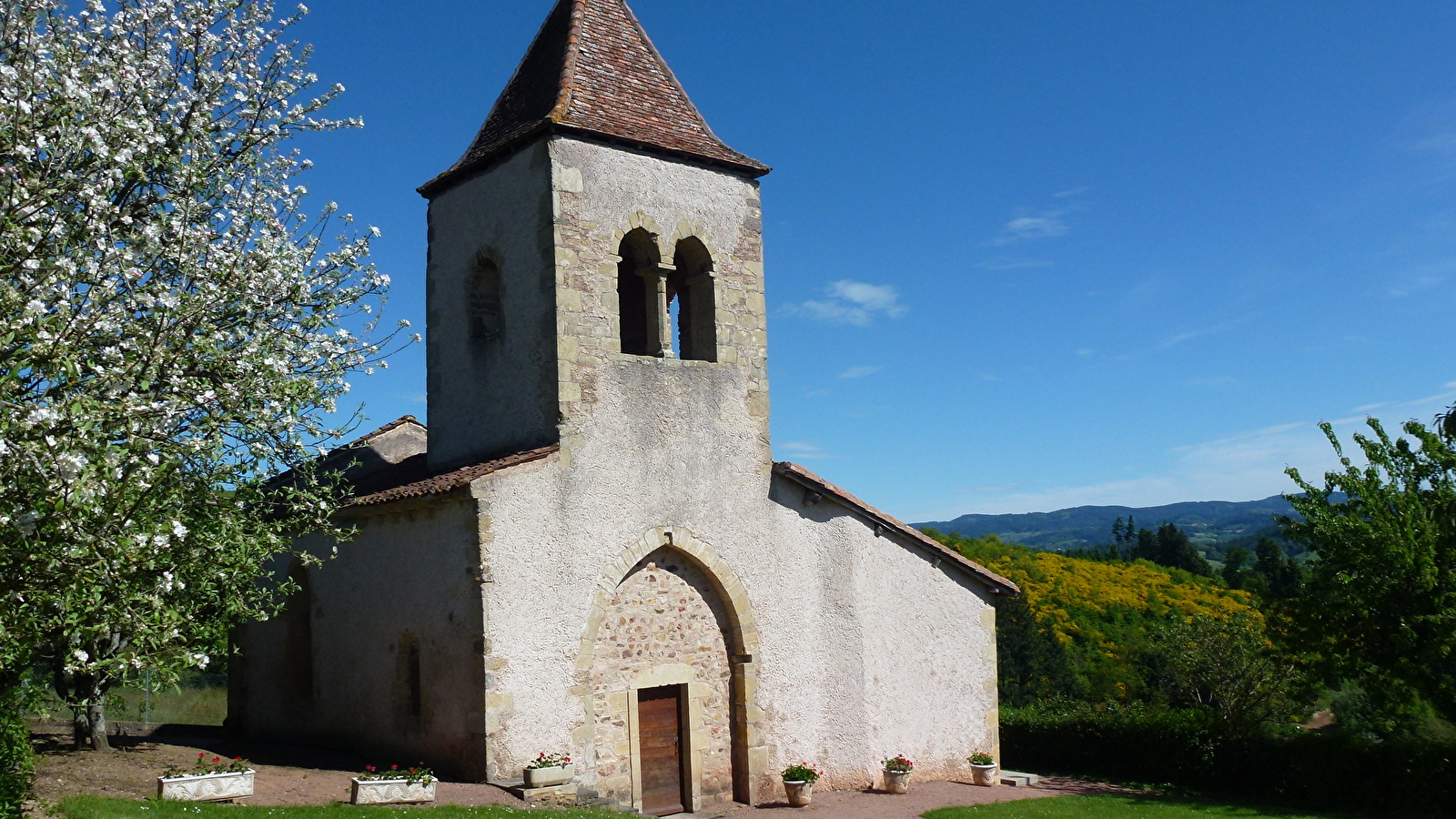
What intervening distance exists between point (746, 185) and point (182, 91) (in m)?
8.65

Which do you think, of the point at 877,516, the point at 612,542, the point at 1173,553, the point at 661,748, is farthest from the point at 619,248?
the point at 1173,553

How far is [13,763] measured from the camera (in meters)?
9.98

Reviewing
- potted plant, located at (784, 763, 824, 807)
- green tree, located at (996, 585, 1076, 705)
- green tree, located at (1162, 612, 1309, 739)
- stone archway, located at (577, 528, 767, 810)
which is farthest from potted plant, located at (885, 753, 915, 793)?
green tree, located at (996, 585, 1076, 705)

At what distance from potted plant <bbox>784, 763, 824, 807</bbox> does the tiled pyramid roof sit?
8.82 m

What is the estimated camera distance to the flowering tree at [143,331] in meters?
7.09

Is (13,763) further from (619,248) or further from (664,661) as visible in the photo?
(619,248)

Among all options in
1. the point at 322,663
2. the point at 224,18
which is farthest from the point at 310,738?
the point at 224,18

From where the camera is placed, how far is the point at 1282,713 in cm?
2230

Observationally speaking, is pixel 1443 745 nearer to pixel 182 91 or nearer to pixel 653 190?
pixel 653 190

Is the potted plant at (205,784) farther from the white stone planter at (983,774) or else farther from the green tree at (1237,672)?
the green tree at (1237,672)

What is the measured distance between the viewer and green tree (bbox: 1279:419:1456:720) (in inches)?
720

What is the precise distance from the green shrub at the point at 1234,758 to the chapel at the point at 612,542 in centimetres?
541

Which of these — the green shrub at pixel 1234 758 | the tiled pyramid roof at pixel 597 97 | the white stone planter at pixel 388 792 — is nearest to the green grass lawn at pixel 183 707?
the white stone planter at pixel 388 792

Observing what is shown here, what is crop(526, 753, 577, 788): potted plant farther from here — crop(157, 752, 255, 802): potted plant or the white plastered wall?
crop(157, 752, 255, 802): potted plant
